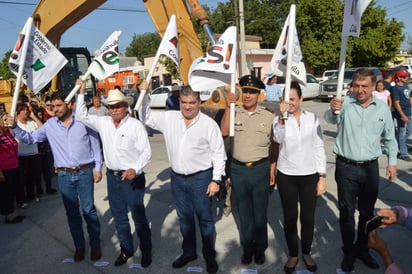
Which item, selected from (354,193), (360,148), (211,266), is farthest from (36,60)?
(354,193)

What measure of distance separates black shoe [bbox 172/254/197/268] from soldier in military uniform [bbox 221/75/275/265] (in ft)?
2.23

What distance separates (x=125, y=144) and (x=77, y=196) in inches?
37.5

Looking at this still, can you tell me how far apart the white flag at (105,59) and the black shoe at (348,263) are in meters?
3.43

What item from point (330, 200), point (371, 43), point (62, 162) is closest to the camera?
point (62, 162)

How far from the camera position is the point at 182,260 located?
149 inches

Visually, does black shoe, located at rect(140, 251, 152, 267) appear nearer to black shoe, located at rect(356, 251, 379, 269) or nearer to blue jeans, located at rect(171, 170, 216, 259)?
blue jeans, located at rect(171, 170, 216, 259)

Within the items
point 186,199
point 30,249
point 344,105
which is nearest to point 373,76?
point 344,105

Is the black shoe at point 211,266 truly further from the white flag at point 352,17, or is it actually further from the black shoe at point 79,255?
the white flag at point 352,17

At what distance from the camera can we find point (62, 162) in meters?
3.82

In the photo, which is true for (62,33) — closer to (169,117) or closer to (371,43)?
(169,117)

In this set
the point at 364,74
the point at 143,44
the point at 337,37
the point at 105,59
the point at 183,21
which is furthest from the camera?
the point at 143,44

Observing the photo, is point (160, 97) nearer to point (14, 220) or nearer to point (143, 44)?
point (14, 220)

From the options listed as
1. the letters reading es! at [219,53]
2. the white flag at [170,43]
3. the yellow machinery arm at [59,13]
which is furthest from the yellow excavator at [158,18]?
the letters reading es! at [219,53]

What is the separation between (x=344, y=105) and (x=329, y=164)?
414 cm
